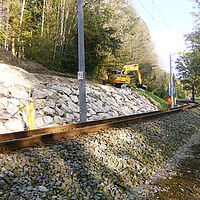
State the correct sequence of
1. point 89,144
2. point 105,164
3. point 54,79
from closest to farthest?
point 105,164 → point 89,144 → point 54,79

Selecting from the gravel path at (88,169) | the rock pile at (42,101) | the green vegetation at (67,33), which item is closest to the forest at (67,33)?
the green vegetation at (67,33)

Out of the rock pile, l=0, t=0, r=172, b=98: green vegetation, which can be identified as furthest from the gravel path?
l=0, t=0, r=172, b=98: green vegetation

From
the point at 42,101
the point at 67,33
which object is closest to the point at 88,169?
the point at 42,101

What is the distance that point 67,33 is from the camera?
17875 mm

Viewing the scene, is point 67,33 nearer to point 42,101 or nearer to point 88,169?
point 42,101

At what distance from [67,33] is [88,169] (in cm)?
1660

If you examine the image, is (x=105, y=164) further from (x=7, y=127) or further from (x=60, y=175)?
Result: (x=7, y=127)

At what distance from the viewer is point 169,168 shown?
4.72m

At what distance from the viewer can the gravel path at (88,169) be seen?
2.71 m

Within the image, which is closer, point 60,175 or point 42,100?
point 60,175

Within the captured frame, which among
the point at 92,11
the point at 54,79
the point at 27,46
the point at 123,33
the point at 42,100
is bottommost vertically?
the point at 42,100

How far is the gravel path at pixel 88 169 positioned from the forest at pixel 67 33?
41.6ft

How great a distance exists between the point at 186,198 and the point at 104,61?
18.0 m

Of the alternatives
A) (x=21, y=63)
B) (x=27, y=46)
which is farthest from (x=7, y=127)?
(x=27, y=46)
